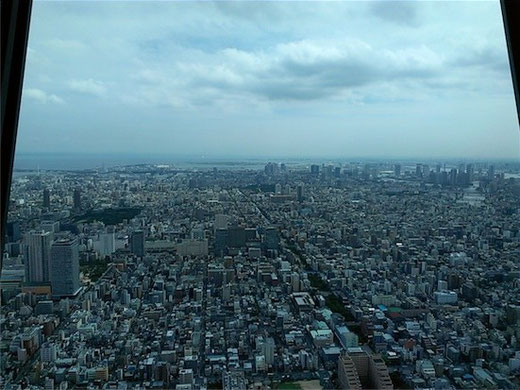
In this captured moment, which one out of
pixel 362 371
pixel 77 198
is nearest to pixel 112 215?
pixel 77 198

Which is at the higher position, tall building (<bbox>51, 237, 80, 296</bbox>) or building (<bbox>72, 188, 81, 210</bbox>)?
building (<bbox>72, 188, 81, 210</bbox>)

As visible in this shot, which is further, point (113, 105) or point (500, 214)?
point (113, 105)

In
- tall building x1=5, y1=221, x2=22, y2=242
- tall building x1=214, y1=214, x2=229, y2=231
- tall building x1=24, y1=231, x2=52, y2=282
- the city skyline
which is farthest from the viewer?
tall building x1=214, y1=214, x2=229, y2=231

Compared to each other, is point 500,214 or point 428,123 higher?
point 428,123

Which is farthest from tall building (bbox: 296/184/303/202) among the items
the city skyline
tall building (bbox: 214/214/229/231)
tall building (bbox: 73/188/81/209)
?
tall building (bbox: 73/188/81/209)

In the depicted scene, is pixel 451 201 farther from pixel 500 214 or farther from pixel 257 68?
pixel 257 68

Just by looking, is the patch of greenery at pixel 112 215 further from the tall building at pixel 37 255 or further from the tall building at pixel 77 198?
the tall building at pixel 37 255

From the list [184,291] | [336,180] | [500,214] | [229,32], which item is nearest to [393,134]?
[336,180]

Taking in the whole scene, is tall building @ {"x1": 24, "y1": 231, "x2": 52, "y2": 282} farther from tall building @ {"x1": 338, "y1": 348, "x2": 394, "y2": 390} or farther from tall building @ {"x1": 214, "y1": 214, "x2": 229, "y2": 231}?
tall building @ {"x1": 338, "y1": 348, "x2": 394, "y2": 390}
